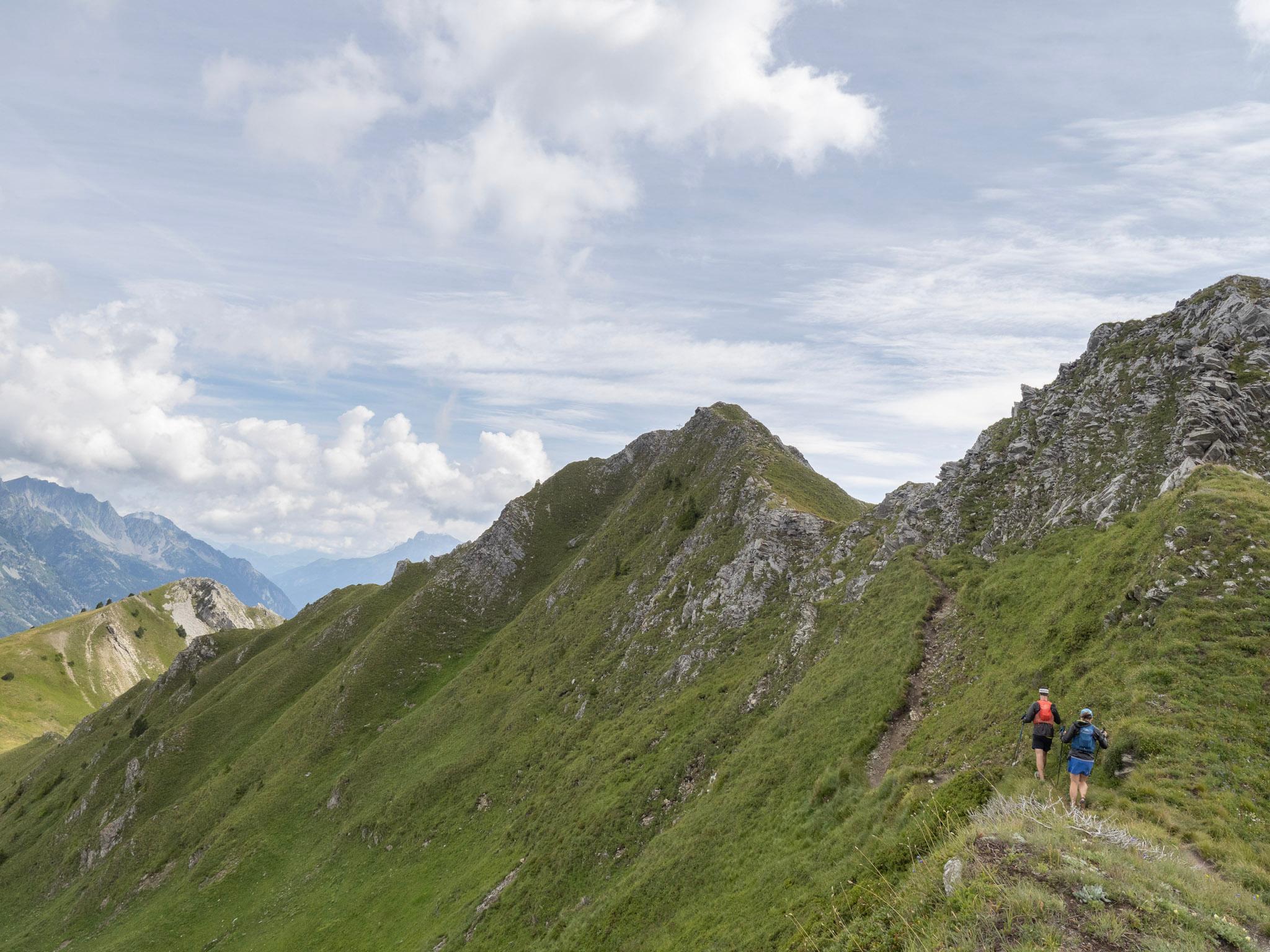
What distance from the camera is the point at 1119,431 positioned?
134ft

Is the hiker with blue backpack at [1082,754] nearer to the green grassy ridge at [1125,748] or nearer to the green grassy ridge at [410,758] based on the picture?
the green grassy ridge at [1125,748]

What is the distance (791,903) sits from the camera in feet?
75.0

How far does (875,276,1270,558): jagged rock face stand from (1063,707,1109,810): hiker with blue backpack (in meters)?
21.9

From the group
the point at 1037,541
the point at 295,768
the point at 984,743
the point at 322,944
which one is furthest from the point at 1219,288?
the point at 295,768

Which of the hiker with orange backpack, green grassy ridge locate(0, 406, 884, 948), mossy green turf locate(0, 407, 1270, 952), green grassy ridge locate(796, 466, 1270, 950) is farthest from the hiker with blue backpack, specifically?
green grassy ridge locate(0, 406, 884, 948)

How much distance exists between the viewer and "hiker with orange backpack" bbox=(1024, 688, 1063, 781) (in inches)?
748

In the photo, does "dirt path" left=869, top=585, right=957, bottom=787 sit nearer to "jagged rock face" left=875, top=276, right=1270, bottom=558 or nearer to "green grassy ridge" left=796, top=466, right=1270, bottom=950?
"green grassy ridge" left=796, top=466, right=1270, bottom=950

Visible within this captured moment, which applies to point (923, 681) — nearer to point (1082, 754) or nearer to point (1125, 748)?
point (1125, 748)

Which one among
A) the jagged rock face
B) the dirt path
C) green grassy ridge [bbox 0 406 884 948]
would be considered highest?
the jagged rock face

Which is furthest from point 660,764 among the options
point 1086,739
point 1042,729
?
point 1086,739

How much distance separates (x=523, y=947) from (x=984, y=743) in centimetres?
3132

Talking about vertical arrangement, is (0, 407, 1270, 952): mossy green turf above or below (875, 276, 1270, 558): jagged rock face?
below

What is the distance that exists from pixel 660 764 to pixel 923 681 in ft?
70.0

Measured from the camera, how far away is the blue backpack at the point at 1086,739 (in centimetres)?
1731
